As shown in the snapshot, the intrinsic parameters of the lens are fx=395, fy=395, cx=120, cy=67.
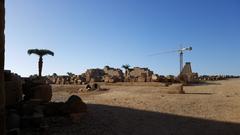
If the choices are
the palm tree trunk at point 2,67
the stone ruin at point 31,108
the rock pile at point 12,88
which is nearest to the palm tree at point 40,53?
the stone ruin at point 31,108

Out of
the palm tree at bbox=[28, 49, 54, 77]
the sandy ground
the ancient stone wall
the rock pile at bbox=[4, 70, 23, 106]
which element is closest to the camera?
the sandy ground

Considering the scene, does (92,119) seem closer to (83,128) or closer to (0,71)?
(83,128)

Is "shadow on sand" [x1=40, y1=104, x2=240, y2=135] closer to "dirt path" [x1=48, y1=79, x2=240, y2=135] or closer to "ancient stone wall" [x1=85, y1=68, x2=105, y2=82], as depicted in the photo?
"dirt path" [x1=48, y1=79, x2=240, y2=135]

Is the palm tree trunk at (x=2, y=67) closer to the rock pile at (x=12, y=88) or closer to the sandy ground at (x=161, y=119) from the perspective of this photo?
the sandy ground at (x=161, y=119)

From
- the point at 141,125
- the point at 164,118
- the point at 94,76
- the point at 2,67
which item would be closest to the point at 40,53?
the point at 94,76

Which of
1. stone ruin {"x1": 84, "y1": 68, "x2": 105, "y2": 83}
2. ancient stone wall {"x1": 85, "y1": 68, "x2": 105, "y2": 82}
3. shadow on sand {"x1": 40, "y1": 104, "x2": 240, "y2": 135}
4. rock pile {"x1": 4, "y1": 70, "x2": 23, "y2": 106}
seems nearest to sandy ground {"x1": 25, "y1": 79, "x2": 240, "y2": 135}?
shadow on sand {"x1": 40, "y1": 104, "x2": 240, "y2": 135}

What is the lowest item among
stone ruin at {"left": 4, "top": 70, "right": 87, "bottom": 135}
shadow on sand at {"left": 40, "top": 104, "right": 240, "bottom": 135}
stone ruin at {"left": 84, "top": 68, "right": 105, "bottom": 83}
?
shadow on sand at {"left": 40, "top": 104, "right": 240, "bottom": 135}

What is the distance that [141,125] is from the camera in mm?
12625

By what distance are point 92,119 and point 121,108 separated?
10.2 ft

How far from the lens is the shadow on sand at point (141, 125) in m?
11.6

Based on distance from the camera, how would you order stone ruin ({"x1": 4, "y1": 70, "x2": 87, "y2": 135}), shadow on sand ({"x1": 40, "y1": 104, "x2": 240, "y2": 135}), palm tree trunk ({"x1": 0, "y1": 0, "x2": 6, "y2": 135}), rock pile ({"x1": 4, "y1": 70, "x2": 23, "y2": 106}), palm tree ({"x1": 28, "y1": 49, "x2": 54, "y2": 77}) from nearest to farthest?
palm tree trunk ({"x1": 0, "y1": 0, "x2": 6, "y2": 135})
stone ruin ({"x1": 4, "y1": 70, "x2": 87, "y2": 135})
shadow on sand ({"x1": 40, "y1": 104, "x2": 240, "y2": 135})
rock pile ({"x1": 4, "y1": 70, "x2": 23, "y2": 106})
palm tree ({"x1": 28, "y1": 49, "x2": 54, "y2": 77})

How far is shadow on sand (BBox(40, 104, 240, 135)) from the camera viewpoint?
38.1 ft

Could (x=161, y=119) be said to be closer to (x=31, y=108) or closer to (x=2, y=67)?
(x=31, y=108)

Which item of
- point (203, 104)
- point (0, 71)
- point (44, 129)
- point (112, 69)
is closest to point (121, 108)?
point (203, 104)
